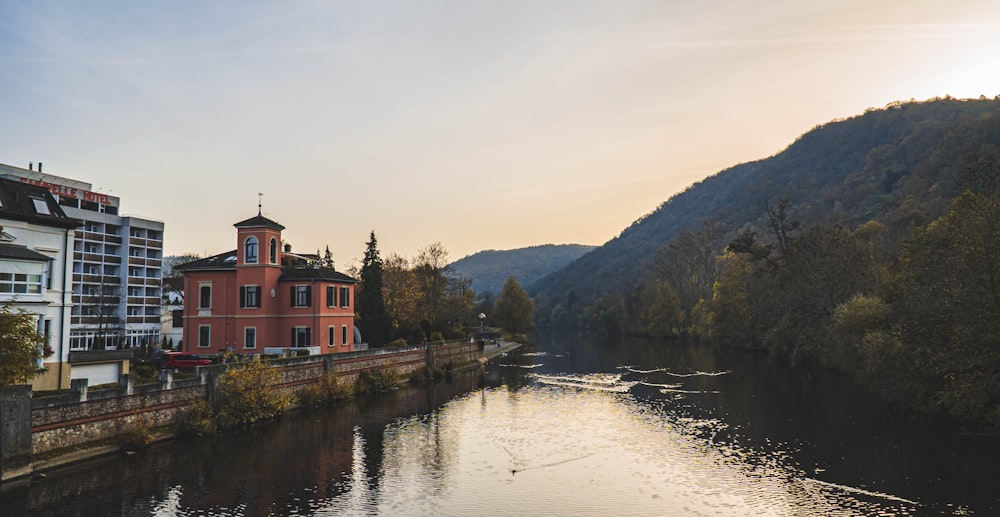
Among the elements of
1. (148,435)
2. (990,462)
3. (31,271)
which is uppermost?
(31,271)

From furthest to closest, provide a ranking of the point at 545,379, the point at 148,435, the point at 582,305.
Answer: the point at 582,305 < the point at 545,379 < the point at 148,435

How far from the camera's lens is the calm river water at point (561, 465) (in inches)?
770

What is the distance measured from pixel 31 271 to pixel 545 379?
3836cm

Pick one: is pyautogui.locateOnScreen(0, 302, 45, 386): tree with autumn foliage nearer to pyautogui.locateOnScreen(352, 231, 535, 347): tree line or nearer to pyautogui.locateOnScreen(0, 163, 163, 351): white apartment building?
pyautogui.locateOnScreen(352, 231, 535, 347): tree line

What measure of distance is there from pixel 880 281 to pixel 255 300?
47.5 meters

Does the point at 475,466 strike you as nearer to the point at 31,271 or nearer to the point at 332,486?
the point at 332,486

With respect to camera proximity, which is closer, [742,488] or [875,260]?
[742,488]

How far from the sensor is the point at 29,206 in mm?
29750

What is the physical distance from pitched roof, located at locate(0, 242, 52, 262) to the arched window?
18.6 metres

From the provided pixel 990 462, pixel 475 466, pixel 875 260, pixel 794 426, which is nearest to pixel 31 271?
pixel 475 466

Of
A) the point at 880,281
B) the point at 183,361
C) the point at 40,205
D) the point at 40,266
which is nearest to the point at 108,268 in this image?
the point at 183,361

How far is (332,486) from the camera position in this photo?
21672mm

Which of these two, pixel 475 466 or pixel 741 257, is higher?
pixel 741 257

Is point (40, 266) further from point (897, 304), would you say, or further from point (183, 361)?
point (897, 304)
